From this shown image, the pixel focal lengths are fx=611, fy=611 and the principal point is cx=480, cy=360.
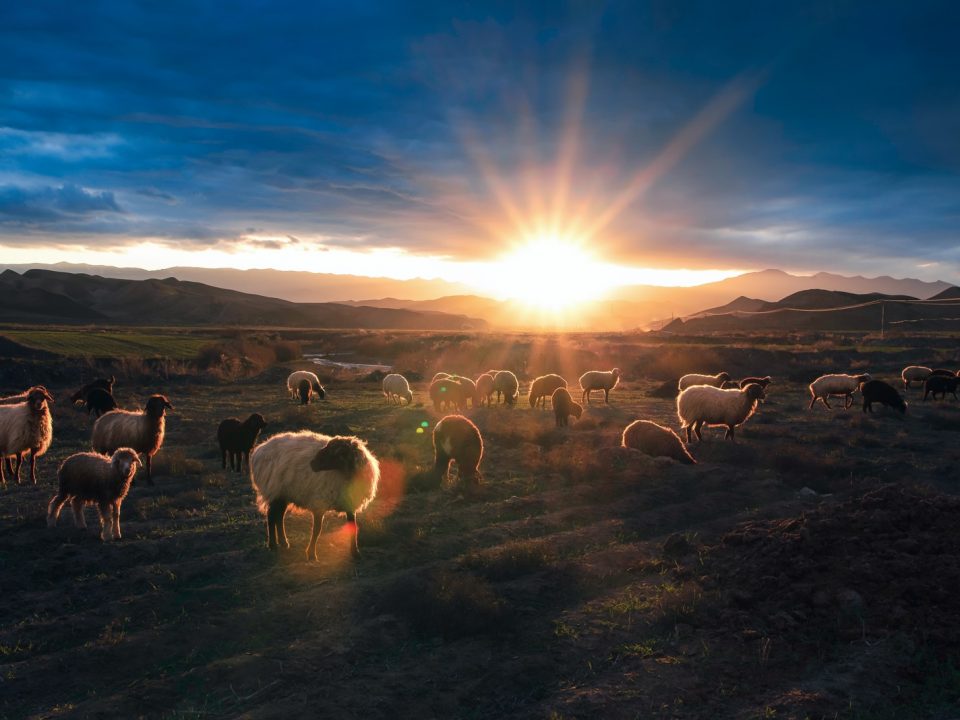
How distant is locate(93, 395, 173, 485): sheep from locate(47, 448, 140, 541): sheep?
3219mm

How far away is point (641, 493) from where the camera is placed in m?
12.9

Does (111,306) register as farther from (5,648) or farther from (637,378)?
(5,648)

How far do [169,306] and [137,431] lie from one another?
17662 centimetres

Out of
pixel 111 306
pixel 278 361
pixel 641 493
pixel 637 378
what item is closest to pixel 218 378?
pixel 278 361

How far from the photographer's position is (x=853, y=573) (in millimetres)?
7469

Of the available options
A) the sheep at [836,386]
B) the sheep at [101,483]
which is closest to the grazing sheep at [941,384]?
the sheep at [836,386]

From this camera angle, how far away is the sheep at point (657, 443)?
52.5 ft

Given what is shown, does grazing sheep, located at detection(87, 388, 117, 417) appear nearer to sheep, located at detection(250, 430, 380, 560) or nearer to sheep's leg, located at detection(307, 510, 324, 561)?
sheep, located at detection(250, 430, 380, 560)

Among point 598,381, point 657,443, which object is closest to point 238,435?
point 657,443

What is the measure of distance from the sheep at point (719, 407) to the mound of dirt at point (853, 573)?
31.9 ft

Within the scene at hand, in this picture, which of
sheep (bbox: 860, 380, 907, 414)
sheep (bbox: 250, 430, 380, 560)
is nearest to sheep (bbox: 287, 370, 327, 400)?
sheep (bbox: 250, 430, 380, 560)

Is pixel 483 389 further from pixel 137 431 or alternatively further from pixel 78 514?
pixel 78 514

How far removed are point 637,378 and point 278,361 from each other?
29.7m

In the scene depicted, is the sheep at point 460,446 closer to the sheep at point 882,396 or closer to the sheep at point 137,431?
the sheep at point 137,431
